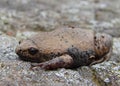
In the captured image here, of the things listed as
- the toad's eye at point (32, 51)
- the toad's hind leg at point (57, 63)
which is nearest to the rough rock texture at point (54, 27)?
the toad's hind leg at point (57, 63)

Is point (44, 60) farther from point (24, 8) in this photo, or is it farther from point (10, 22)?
point (24, 8)

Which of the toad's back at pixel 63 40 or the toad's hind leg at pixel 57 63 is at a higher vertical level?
the toad's back at pixel 63 40

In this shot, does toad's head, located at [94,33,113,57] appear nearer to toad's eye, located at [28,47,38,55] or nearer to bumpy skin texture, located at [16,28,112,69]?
bumpy skin texture, located at [16,28,112,69]

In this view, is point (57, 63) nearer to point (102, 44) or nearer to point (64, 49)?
point (64, 49)

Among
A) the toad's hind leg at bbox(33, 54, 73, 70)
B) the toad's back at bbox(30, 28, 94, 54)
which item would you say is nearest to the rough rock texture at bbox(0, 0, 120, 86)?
the toad's hind leg at bbox(33, 54, 73, 70)

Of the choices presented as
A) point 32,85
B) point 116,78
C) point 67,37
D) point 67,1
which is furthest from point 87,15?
point 32,85

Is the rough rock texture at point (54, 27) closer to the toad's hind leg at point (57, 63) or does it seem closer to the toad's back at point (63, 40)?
the toad's hind leg at point (57, 63)
